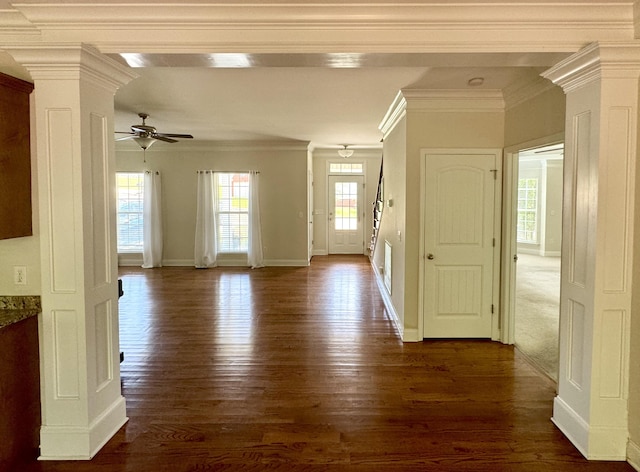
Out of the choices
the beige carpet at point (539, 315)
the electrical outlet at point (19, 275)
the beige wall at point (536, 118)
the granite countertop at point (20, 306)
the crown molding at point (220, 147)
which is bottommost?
the beige carpet at point (539, 315)

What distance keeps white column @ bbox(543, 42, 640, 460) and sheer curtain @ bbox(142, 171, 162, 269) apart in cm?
781

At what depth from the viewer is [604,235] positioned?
225 cm

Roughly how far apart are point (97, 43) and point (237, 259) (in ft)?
21.8

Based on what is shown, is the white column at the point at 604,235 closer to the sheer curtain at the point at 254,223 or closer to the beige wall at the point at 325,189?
the sheer curtain at the point at 254,223

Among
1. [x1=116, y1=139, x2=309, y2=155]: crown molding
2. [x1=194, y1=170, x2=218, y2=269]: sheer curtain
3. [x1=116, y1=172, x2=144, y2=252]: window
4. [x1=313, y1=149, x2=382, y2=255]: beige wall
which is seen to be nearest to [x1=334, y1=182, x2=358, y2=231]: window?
[x1=313, y1=149, x2=382, y2=255]: beige wall

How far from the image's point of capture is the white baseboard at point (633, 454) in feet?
7.21

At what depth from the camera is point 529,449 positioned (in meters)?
2.36

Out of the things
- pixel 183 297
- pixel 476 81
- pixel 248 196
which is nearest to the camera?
pixel 476 81

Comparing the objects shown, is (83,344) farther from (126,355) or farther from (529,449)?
(529,449)

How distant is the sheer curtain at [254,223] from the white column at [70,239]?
5.99 metres

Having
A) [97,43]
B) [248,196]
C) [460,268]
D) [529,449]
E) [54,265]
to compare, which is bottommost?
[529,449]

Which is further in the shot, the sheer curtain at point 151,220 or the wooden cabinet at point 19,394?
the sheer curtain at point 151,220

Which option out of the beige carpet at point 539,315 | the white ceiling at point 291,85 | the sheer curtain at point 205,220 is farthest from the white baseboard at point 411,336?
the sheer curtain at point 205,220

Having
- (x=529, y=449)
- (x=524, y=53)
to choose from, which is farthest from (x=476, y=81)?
(x=529, y=449)
